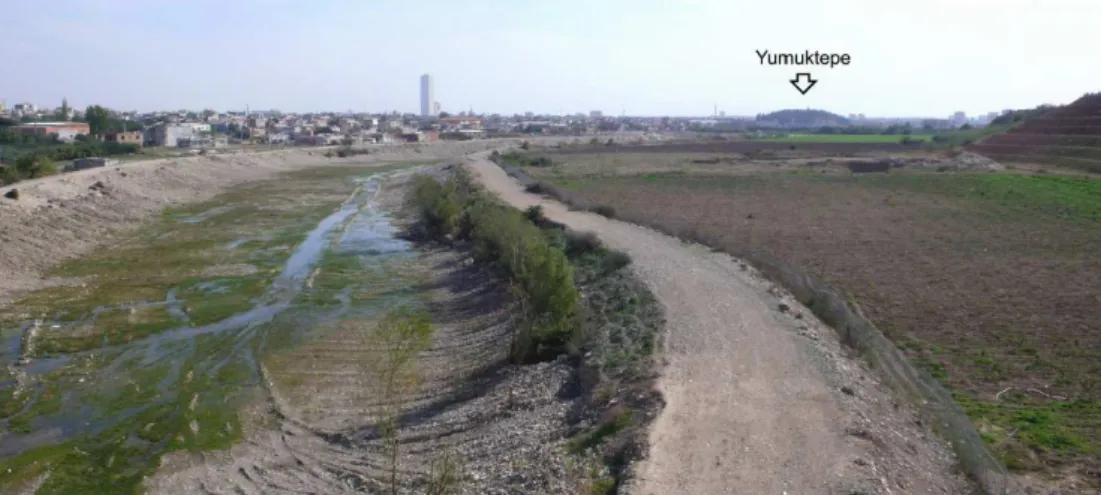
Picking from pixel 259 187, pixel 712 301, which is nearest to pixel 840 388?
pixel 712 301

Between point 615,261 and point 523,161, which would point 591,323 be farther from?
point 523,161

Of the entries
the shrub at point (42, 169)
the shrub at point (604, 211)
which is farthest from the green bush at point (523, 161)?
the shrub at point (604, 211)

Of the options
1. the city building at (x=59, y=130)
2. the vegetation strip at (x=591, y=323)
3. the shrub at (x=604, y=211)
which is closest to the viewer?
the vegetation strip at (x=591, y=323)

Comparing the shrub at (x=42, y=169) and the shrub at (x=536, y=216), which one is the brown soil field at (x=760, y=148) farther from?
the shrub at (x=536, y=216)

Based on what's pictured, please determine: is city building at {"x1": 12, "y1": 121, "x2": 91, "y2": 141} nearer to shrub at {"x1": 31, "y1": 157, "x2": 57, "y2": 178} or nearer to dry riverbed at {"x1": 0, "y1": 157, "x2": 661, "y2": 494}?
shrub at {"x1": 31, "y1": 157, "x2": 57, "y2": 178}

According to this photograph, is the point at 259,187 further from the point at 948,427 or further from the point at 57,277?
the point at 948,427

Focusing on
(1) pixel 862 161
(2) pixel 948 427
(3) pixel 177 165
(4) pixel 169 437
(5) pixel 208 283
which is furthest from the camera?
(1) pixel 862 161

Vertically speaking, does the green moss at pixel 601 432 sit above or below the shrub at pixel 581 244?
below
